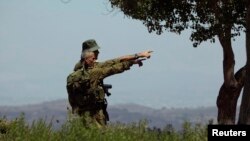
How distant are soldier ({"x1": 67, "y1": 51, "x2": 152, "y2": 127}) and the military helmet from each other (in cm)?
10

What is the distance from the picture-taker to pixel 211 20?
92.2ft

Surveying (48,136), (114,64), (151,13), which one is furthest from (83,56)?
(151,13)

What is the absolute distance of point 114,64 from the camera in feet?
41.9

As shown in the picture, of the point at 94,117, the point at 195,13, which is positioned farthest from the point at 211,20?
the point at 94,117

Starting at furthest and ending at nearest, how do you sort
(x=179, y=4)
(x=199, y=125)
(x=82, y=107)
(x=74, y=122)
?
(x=179, y=4) → (x=199, y=125) → (x=82, y=107) → (x=74, y=122)

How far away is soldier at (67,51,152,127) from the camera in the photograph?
12.7 meters

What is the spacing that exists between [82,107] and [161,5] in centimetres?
1480

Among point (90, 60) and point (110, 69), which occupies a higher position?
point (90, 60)

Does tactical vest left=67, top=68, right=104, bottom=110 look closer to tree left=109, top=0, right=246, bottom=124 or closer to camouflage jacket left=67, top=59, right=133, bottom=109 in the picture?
camouflage jacket left=67, top=59, right=133, bottom=109

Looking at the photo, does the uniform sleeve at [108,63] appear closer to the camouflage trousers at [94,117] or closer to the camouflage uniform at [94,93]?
the camouflage uniform at [94,93]

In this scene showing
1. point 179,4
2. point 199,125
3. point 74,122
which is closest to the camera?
point 74,122

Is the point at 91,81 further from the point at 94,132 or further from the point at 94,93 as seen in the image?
the point at 94,132

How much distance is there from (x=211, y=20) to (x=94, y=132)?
16.8 meters

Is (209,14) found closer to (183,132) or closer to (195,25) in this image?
(195,25)
